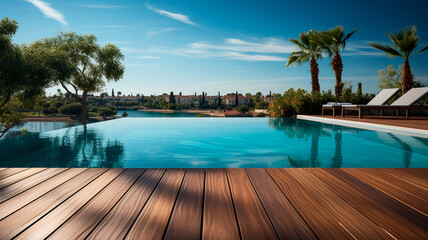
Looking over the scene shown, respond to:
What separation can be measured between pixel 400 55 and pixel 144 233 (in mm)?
14569

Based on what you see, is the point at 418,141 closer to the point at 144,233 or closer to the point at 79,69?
the point at 144,233

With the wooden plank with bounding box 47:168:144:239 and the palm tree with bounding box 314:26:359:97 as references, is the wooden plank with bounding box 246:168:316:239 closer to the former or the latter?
the wooden plank with bounding box 47:168:144:239

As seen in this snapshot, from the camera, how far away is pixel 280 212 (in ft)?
4.84

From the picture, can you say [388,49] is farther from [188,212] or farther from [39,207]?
[39,207]

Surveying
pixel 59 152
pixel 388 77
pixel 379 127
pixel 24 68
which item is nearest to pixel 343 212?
pixel 59 152

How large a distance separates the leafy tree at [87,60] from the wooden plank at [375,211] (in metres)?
21.4

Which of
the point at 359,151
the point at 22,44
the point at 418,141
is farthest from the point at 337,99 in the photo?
the point at 22,44

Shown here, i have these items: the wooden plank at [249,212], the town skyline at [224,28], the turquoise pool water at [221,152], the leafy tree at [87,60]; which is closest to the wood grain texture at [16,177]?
the turquoise pool water at [221,152]

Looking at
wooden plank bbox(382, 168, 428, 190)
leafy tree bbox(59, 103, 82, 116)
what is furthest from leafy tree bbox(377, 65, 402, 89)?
leafy tree bbox(59, 103, 82, 116)

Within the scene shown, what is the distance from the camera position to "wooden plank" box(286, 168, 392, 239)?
1262 mm

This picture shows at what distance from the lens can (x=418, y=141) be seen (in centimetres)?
509

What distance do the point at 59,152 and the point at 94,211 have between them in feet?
10.5

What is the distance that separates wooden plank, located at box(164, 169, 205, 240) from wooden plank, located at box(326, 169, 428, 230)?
116 centimetres

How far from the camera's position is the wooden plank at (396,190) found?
1.64 m
